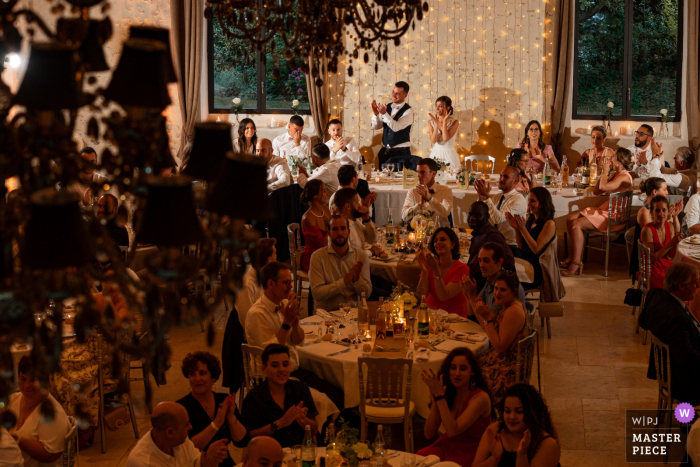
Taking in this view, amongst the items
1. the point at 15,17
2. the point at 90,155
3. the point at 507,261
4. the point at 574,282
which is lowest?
the point at 574,282

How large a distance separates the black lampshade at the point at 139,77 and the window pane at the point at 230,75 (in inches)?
419

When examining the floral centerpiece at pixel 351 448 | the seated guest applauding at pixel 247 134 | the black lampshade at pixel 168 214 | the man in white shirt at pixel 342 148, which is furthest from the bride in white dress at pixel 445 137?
the black lampshade at pixel 168 214

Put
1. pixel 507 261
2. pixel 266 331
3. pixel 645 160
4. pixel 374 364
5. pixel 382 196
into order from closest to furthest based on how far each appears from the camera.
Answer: pixel 374 364, pixel 266 331, pixel 507 261, pixel 382 196, pixel 645 160

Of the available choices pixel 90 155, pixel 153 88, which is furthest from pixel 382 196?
pixel 153 88

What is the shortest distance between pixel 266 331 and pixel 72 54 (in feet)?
10.6

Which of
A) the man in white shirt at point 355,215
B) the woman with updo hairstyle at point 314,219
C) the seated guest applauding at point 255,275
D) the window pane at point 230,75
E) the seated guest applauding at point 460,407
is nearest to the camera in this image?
the seated guest applauding at point 460,407

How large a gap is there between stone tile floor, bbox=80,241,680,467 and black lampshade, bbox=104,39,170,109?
3.56m

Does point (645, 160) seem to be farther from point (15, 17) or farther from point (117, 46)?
point (15, 17)

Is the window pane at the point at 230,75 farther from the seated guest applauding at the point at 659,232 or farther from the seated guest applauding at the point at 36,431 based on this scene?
the seated guest applauding at the point at 36,431

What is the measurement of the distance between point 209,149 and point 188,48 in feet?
33.2

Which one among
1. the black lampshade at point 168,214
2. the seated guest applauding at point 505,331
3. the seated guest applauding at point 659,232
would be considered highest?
the black lampshade at point 168,214

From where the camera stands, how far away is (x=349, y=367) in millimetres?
4566

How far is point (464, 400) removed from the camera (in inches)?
159

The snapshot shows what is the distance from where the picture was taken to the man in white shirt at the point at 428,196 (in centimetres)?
759
